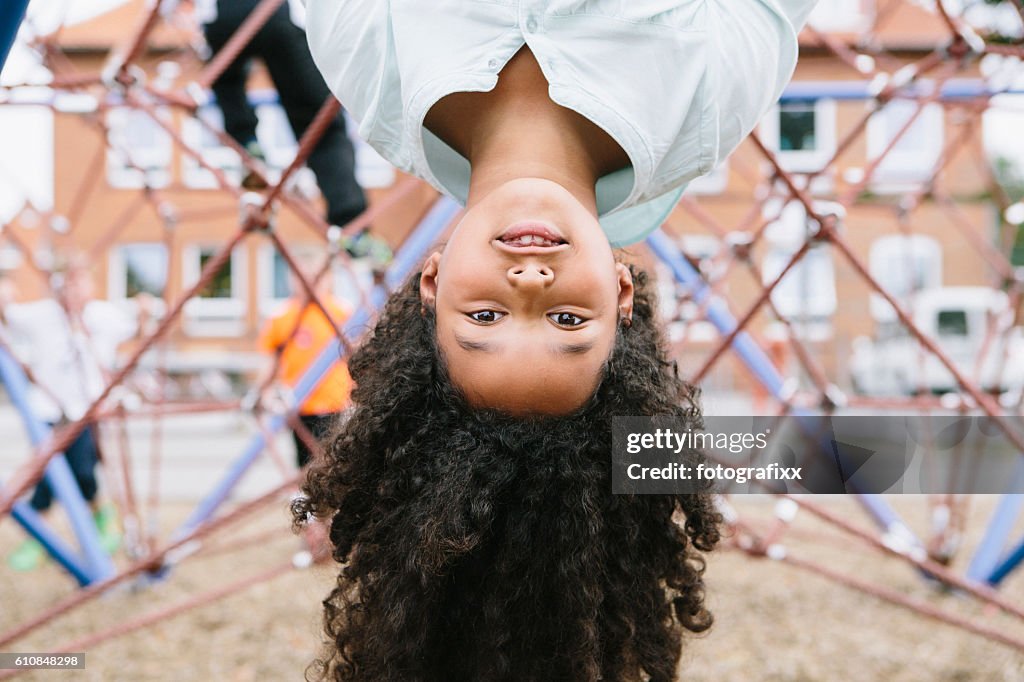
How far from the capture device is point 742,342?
6.97ft

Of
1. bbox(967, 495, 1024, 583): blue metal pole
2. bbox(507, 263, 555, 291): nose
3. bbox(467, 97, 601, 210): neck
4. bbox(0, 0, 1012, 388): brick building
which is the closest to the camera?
bbox(507, 263, 555, 291): nose

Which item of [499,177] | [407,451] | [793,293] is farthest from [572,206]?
[793,293]

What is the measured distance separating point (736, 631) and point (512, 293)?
5.69 ft

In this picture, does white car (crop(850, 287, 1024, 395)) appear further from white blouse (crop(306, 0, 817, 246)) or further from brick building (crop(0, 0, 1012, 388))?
white blouse (crop(306, 0, 817, 246))

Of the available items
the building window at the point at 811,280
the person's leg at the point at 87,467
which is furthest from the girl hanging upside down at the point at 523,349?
the building window at the point at 811,280

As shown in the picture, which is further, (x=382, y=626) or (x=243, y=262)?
(x=243, y=262)

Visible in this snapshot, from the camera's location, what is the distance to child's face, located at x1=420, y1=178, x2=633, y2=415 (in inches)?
32.8

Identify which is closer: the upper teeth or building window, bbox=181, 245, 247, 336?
the upper teeth

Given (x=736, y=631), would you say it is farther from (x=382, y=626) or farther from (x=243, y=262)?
(x=243, y=262)

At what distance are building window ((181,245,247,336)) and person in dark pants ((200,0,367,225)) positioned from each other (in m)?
9.01

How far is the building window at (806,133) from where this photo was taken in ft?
31.4

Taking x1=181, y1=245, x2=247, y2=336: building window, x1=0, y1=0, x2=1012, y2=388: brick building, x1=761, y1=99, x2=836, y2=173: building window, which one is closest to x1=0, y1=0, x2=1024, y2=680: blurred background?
x1=0, y1=0, x2=1012, y2=388: brick building

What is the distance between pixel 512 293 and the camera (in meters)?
0.83

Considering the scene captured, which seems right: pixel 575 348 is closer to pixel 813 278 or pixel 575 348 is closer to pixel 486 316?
pixel 486 316
